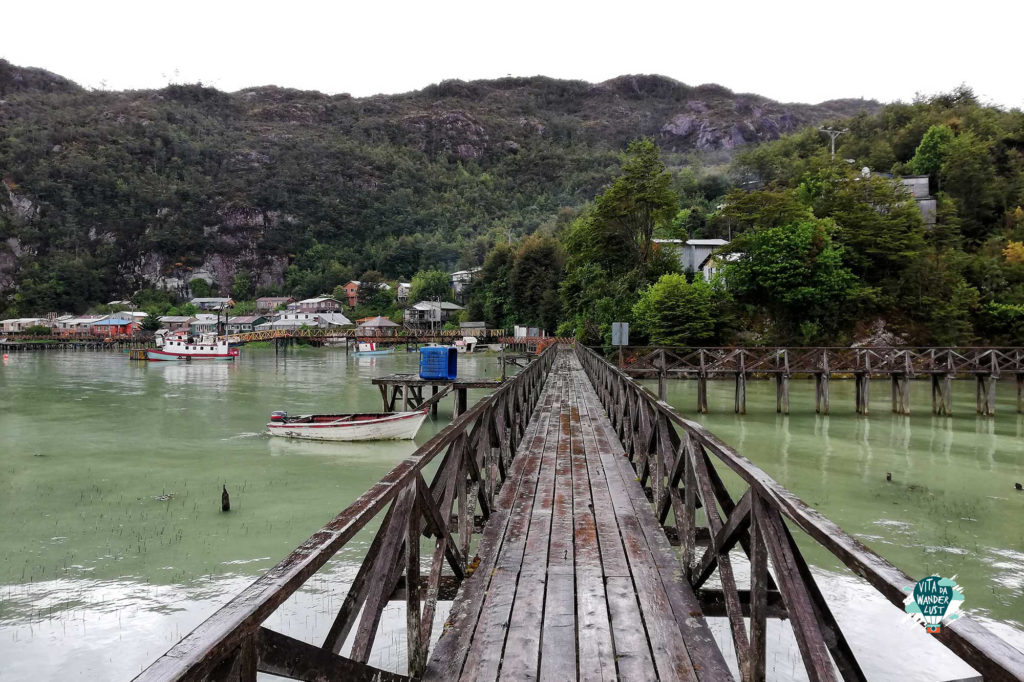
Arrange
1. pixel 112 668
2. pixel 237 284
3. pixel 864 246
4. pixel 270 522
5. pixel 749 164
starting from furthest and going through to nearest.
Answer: pixel 237 284 → pixel 749 164 → pixel 864 246 → pixel 270 522 → pixel 112 668

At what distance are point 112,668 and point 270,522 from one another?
16.3 feet

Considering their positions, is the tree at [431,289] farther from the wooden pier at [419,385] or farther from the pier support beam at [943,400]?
the pier support beam at [943,400]

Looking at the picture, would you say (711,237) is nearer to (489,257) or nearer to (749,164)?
(749,164)

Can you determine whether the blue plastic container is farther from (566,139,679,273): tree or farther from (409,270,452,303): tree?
(409,270,452,303): tree

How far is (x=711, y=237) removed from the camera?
62969 millimetres

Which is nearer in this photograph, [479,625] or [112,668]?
[479,625]

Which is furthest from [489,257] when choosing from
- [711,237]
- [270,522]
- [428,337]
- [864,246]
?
[270,522]

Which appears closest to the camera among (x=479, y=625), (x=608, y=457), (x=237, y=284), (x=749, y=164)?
(x=479, y=625)

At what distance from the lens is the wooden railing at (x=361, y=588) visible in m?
1.83

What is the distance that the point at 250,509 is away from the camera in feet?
42.3

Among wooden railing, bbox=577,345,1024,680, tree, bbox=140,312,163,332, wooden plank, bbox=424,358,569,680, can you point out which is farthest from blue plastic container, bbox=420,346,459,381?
tree, bbox=140,312,163,332

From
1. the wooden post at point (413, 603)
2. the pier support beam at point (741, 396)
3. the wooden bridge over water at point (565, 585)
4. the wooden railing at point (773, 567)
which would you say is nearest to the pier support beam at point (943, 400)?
the pier support beam at point (741, 396)

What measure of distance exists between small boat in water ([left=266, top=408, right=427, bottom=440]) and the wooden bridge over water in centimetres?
1305

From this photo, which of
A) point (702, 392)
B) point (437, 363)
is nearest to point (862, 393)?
point (702, 392)
